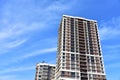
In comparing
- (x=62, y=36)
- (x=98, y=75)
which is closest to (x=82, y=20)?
(x=62, y=36)

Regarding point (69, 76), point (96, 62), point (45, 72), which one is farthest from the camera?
point (45, 72)

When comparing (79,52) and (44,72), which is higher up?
(79,52)

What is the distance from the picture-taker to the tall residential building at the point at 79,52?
5305 inches

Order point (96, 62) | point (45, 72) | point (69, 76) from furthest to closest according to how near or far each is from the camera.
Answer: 1. point (45, 72)
2. point (96, 62)
3. point (69, 76)

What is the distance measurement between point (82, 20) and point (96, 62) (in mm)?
39793

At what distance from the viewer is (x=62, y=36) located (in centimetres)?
14688

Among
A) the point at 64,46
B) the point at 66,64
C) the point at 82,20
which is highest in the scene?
the point at 82,20

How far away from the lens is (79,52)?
143500mm

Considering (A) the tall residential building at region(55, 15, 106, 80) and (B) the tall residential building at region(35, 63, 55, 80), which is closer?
(A) the tall residential building at region(55, 15, 106, 80)

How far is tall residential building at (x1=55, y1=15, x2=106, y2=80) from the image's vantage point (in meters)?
135

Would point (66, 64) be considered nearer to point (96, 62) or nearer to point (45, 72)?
point (96, 62)

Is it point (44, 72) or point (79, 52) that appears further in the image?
point (44, 72)

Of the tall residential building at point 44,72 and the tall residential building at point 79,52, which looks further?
the tall residential building at point 44,72

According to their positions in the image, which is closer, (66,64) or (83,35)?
(66,64)
